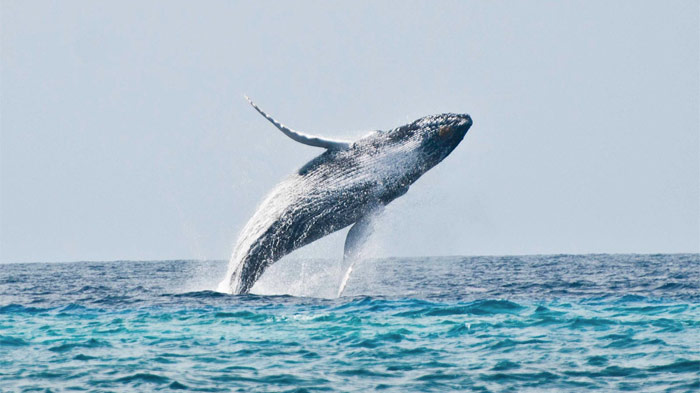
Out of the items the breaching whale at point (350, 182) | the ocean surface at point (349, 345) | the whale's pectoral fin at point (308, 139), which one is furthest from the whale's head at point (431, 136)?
the ocean surface at point (349, 345)

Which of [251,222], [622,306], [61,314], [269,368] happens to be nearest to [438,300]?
[622,306]

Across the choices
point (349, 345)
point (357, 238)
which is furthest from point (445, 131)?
point (349, 345)

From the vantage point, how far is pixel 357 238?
49.0 ft

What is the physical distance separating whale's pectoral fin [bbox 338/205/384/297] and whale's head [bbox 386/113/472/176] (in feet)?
3.82

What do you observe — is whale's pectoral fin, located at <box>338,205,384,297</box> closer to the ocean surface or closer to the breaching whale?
the breaching whale

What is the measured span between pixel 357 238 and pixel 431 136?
7.17ft

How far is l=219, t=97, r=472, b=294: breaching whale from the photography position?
14219mm

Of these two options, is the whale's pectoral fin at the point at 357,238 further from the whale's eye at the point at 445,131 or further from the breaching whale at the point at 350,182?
the whale's eye at the point at 445,131

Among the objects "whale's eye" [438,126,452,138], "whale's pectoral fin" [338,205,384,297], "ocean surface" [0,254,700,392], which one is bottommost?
"ocean surface" [0,254,700,392]

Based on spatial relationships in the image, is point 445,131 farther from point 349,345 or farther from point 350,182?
point 349,345

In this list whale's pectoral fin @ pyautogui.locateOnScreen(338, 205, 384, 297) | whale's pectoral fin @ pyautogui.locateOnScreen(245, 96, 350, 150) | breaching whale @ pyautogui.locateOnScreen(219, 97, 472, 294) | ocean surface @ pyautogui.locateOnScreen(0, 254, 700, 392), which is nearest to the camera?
ocean surface @ pyautogui.locateOnScreen(0, 254, 700, 392)

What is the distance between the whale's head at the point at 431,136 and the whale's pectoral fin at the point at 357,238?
1165 mm

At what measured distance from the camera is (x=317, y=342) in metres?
11.7

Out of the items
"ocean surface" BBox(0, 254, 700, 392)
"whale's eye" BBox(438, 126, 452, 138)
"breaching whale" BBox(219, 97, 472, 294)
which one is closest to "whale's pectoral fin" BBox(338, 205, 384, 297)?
"breaching whale" BBox(219, 97, 472, 294)
